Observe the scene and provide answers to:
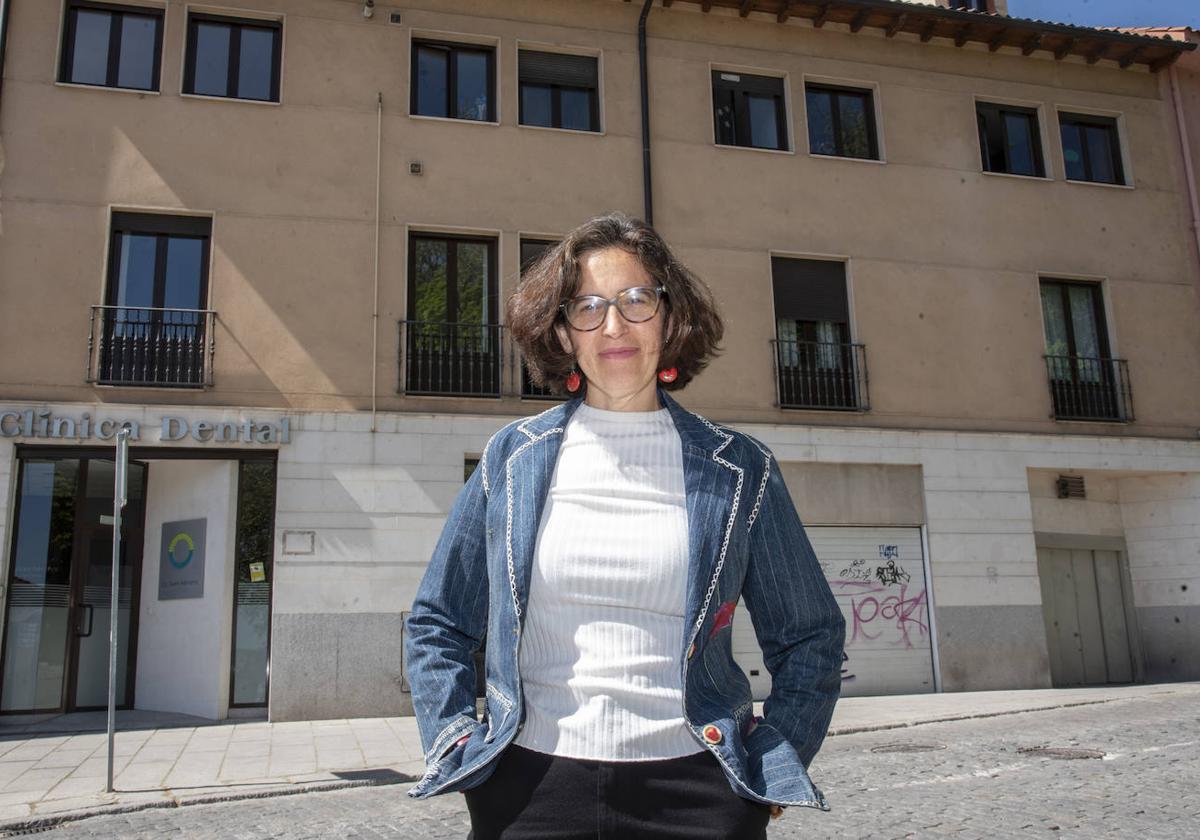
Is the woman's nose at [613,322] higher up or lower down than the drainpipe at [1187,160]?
lower down

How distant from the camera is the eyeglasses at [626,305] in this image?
2244mm

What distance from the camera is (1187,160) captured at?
17812 mm

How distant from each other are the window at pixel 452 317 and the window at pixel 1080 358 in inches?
359

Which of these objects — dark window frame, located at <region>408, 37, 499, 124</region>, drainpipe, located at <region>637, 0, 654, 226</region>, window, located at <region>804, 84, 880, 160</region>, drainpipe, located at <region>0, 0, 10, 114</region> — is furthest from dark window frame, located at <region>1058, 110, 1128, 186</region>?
drainpipe, located at <region>0, 0, 10, 114</region>

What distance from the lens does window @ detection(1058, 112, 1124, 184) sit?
17.6 m

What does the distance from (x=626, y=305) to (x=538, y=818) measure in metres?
1.08

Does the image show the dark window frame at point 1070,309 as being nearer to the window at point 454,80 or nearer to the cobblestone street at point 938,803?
the cobblestone street at point 938,803

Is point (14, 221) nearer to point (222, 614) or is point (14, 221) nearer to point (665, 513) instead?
point (222, 614)

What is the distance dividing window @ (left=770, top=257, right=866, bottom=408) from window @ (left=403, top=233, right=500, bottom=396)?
14.3ft

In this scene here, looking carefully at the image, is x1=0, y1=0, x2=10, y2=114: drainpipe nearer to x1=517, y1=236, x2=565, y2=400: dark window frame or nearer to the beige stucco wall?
the beige stucco wall

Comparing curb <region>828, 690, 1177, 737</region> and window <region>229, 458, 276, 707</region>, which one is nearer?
curb <region>828, 690, 1177, 737</region>

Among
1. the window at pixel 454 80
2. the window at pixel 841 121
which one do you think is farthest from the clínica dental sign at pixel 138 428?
the window at pixel 841 121

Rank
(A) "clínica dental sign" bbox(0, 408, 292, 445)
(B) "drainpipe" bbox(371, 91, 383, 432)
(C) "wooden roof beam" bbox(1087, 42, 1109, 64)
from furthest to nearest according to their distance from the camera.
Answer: (C) "wooden roof beam" bbox(1087, 42, 1109, 64)
(B) "drainpipe" bbox(371, 91, 383, 432)
(A) "clínica dental sign" bbox(0, 408, 292, 445)

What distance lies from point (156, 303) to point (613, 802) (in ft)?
42.8
